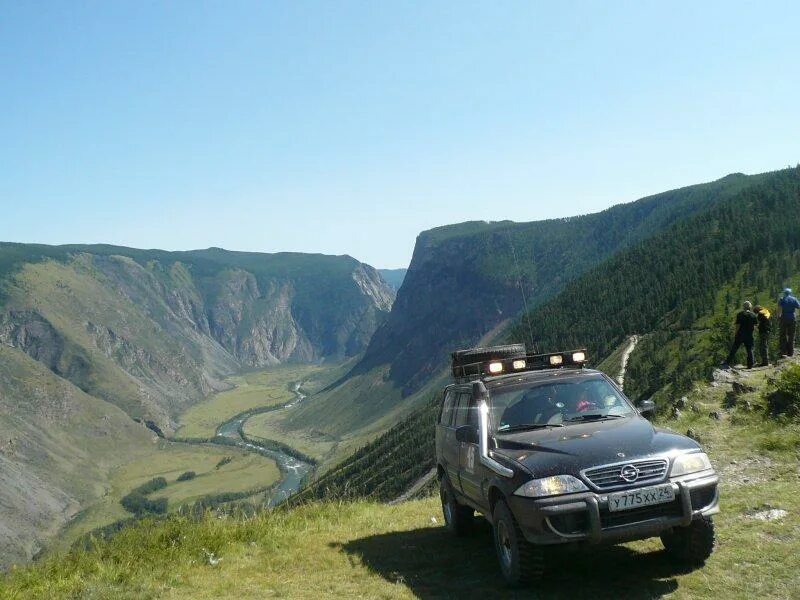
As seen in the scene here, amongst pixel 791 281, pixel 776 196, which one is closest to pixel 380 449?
pixel 791 281

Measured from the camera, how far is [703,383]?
20.9 m

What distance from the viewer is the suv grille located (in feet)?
25.3

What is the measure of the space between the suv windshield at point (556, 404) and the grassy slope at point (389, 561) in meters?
1.84

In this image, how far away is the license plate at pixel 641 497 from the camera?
7.58 meters

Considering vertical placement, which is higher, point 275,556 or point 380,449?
point 275,556

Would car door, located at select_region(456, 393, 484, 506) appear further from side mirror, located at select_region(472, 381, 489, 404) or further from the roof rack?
the roof rack

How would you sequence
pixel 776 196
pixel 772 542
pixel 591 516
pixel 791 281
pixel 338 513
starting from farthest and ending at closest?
pixel 776 196
pixel 791 281
pixel 338 513
pixel 772 542
pixel 591 516

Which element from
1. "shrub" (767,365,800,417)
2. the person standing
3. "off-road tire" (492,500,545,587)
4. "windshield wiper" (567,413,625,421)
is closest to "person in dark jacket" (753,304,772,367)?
the person standing

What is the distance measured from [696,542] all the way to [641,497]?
1242mm

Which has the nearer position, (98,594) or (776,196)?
(98,594)

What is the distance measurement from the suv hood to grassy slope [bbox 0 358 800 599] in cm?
144

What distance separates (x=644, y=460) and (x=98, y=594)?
23.2 feet

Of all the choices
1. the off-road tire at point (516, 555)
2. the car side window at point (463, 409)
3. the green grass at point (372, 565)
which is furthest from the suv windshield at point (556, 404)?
the green grass at point (372, 565)

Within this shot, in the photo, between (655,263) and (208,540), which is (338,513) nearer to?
(208,540)
